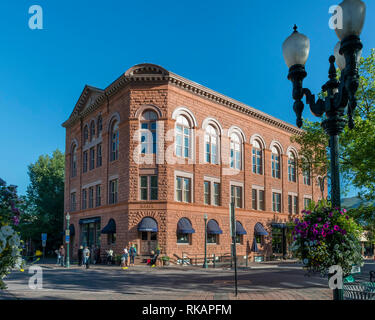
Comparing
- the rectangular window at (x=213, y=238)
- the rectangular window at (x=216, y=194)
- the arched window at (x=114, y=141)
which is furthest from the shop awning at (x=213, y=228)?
the arched window at (x=114, y=141)

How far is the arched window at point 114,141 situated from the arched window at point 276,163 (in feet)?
59.4

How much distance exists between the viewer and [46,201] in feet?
162

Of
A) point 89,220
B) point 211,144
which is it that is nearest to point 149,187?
point 211,144

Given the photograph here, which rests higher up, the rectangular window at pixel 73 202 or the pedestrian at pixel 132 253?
the rectangular window at pixel 73 202

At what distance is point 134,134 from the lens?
30438mm

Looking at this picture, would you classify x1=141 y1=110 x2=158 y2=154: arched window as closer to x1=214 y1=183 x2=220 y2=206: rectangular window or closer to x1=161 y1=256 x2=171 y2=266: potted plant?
x1=214 y1=183 x2=220 y2=206: rectangular window

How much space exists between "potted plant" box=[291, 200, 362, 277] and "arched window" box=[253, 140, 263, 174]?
33.6 meters

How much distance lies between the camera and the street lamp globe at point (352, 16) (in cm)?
598

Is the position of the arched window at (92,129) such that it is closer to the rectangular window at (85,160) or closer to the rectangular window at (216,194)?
the rectangular window at (85,160)

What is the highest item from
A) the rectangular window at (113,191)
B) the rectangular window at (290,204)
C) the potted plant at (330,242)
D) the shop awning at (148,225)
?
the rectangular window at (113,191)

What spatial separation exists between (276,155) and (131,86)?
19757 mm

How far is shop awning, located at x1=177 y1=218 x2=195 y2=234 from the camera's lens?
29562 mm

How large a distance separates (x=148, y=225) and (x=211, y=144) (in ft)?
33.0
